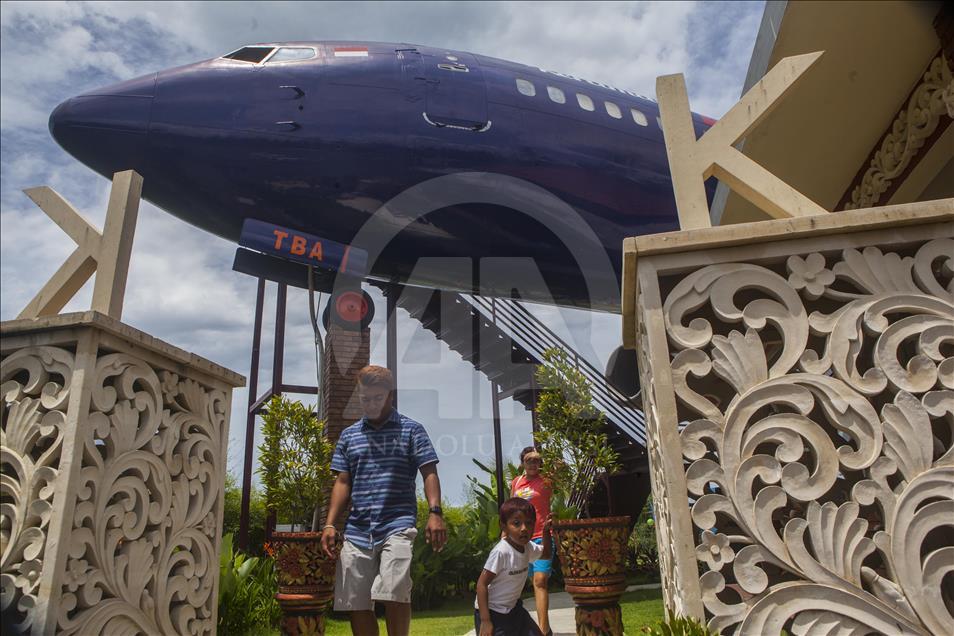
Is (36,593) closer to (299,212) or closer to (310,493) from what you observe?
(310,493)

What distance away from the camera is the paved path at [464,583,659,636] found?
5659 millimetres

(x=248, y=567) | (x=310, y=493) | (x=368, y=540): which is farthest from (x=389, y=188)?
(x=368, y=540)

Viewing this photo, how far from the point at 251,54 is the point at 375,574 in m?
8.20

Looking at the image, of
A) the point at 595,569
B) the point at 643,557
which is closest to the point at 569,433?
the point at 595,569

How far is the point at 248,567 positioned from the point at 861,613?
18.7 feet

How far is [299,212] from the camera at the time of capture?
882cm

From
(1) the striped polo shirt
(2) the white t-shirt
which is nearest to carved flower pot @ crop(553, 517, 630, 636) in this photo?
(2) the white t-shirt

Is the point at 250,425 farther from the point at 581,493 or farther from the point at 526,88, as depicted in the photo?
the point at 526,88

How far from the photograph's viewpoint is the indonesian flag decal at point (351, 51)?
934cm

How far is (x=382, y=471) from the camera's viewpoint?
135 inches

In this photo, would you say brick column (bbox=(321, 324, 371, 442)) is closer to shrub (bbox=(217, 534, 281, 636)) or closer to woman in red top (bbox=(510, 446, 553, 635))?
shrub (bbox=(217, 534, 281, 636))

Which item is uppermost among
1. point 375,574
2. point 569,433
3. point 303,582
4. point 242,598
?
point 569,433

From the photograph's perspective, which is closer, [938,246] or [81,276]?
[938,246]

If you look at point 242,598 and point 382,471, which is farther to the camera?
point 242,598
